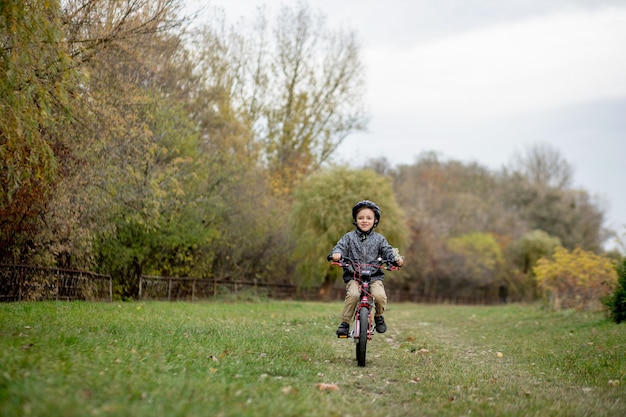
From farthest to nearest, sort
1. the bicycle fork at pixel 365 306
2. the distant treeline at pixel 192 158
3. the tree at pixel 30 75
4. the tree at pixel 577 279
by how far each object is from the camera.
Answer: the tree at pixel 577 279 → the distant treeline at pixel 192 158 → the bicycle fork at pixel 365 306 → the tree at pixel 30 75

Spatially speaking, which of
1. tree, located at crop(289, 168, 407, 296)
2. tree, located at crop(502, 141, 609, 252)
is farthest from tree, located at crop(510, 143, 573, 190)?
tree, located at crop(289, 168, 407, 296)

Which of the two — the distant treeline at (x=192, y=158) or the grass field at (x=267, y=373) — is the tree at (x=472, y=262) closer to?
the distant treeline at (x=192, y=158)

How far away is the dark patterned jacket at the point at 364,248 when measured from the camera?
8716 mm

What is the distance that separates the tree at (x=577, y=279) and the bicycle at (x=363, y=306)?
51.7ft

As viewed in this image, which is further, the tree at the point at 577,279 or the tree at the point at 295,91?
the tree at the point at 295,91

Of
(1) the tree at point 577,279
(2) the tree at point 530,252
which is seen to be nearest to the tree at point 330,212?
(1) the tree at point 577,279

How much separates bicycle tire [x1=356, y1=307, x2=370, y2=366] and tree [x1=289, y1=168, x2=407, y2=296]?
23.9 metres

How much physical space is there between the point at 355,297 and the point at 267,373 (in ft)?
6.67

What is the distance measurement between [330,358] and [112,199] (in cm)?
1169

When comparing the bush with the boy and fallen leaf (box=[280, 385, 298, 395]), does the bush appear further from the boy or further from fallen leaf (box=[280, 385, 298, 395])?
fallen leaf (box=[280, 385, 298, 395])

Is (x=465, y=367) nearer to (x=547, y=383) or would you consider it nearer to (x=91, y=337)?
(x=547, y=383)

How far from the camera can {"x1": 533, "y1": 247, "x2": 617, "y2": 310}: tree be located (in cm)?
2267

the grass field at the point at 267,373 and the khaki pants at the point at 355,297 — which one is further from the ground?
the khaki pants at the point at 355,297

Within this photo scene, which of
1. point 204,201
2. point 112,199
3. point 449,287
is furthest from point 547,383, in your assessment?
point 449,287
